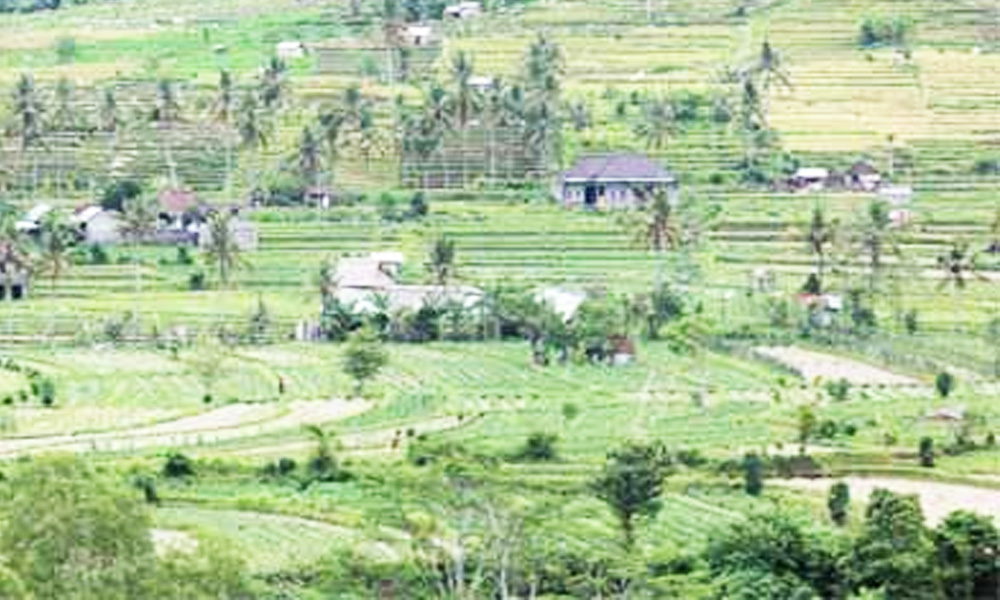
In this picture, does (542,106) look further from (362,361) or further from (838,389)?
(838,389)

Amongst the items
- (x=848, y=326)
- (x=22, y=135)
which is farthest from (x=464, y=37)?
(x=848, y=326)

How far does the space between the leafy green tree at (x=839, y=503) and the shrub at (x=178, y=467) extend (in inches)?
416

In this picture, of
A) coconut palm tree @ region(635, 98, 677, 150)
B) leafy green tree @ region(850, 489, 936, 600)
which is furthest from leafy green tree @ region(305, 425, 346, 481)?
coconut palm tree @ region(635, 98, 677, 150)

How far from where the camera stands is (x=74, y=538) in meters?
26.1

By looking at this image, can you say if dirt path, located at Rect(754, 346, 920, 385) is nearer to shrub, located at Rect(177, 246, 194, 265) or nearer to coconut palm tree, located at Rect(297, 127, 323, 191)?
shrub, located at Rect(177, 246, 194, 265)

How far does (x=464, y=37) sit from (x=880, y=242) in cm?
3013

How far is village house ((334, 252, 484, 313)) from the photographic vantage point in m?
57.5

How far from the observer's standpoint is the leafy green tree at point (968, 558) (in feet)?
105

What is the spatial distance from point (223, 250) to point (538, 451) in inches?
830

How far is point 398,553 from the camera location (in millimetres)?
33906

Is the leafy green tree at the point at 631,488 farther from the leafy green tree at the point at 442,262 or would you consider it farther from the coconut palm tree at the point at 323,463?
the leafy green tree at the point at 442,262

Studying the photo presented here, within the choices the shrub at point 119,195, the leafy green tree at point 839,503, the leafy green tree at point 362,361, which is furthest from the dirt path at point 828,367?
the shrub at point 119,195

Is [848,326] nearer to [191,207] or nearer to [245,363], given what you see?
[245,363]

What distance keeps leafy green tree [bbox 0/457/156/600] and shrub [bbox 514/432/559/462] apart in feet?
51.4
